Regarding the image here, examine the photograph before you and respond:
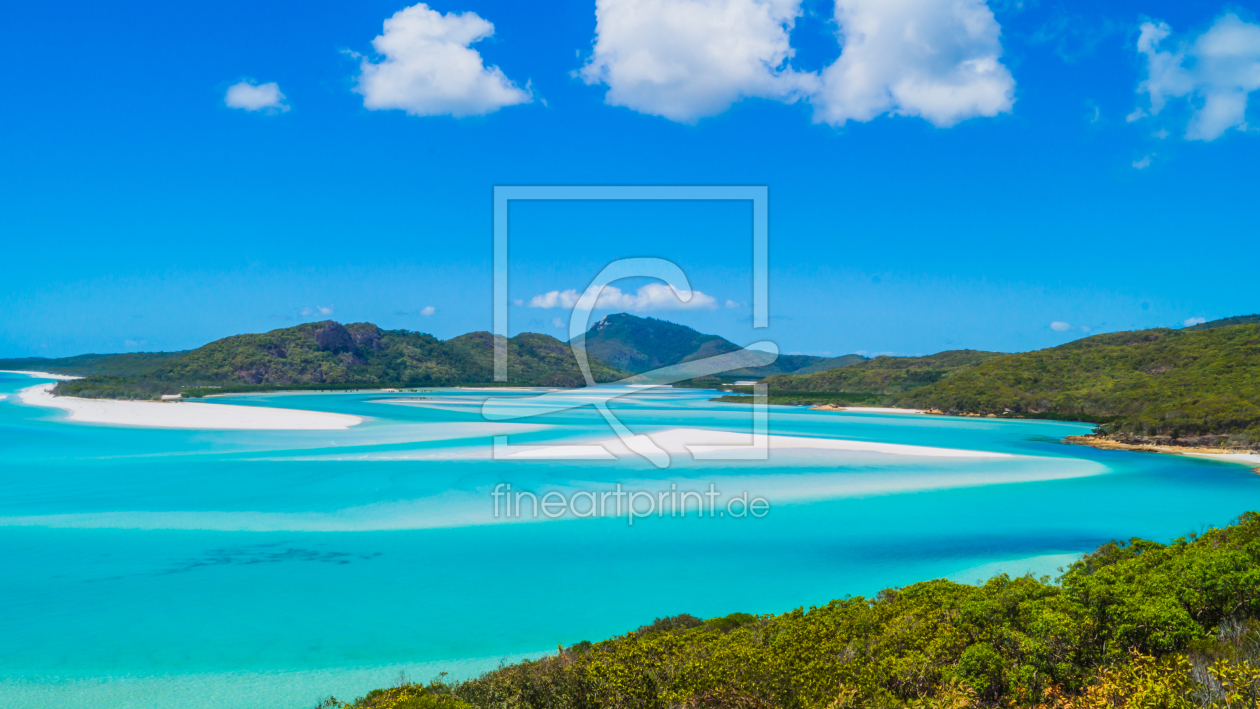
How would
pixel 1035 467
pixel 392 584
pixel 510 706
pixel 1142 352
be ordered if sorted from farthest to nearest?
1. pixel 1142 352
2. pixel 1035 467
3. pixel 392 584
4. pixel 510 706

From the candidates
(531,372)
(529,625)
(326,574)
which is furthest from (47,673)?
(531,372)

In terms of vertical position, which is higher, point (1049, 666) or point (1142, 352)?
point (1142, 352)

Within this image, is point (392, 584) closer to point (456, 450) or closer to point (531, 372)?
point (456, 450)

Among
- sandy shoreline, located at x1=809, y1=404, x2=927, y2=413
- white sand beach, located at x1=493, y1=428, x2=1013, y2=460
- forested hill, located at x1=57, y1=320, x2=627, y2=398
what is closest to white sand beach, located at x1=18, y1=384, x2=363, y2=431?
forested hill, located at x1=57, y1=320, x2=627, y2=398

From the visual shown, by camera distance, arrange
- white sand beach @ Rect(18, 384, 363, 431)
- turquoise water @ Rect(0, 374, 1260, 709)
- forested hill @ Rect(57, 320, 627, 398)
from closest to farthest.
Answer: turquoise water @ Rect(0, 374, 1260, 709) < white sand beach @ Rect(18, 384, 363, 431) < forested hill @ Rect(57, 320, 627, 398)

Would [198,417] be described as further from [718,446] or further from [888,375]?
[888,375]

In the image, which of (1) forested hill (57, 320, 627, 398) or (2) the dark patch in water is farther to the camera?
(1) forested hill (57, 320, 627, 398)

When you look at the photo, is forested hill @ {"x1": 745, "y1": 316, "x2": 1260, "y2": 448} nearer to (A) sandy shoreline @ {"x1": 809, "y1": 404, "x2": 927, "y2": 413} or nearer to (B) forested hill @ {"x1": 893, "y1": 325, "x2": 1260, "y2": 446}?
(B) forested hill @ {"x1": 893, "y1": 325, "x2": 1260, "y2": 446}
